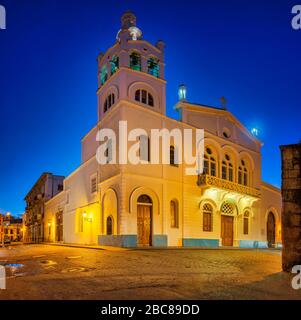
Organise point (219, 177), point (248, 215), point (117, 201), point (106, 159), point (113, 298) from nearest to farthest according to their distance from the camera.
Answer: point (113, 298)
point (117, 201)
point (106, 159)
point (219, 177)
point (248, 215)

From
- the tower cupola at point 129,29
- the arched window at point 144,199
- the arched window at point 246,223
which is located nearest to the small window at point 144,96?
the tower cupola at point 129,29

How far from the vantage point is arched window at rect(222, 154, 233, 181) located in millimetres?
27438

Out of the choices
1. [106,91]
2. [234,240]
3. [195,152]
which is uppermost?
[106,91]

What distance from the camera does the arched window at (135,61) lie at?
2330 centimetres

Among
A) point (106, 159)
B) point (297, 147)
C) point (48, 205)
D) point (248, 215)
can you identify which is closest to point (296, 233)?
point (297, 147)

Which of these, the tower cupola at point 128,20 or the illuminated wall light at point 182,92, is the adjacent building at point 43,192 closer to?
the illuminated wall light at point 182,92

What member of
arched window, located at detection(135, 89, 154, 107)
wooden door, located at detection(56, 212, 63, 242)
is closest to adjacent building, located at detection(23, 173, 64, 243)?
wooden door, located at detection(56, 212, 63, 242)

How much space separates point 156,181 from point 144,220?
2.59m

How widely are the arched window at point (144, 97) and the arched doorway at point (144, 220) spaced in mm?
6472

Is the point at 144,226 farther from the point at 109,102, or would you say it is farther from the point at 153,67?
the point at 153,67

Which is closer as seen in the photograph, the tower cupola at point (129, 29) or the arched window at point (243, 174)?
the tower cupola at point (129, 29)
